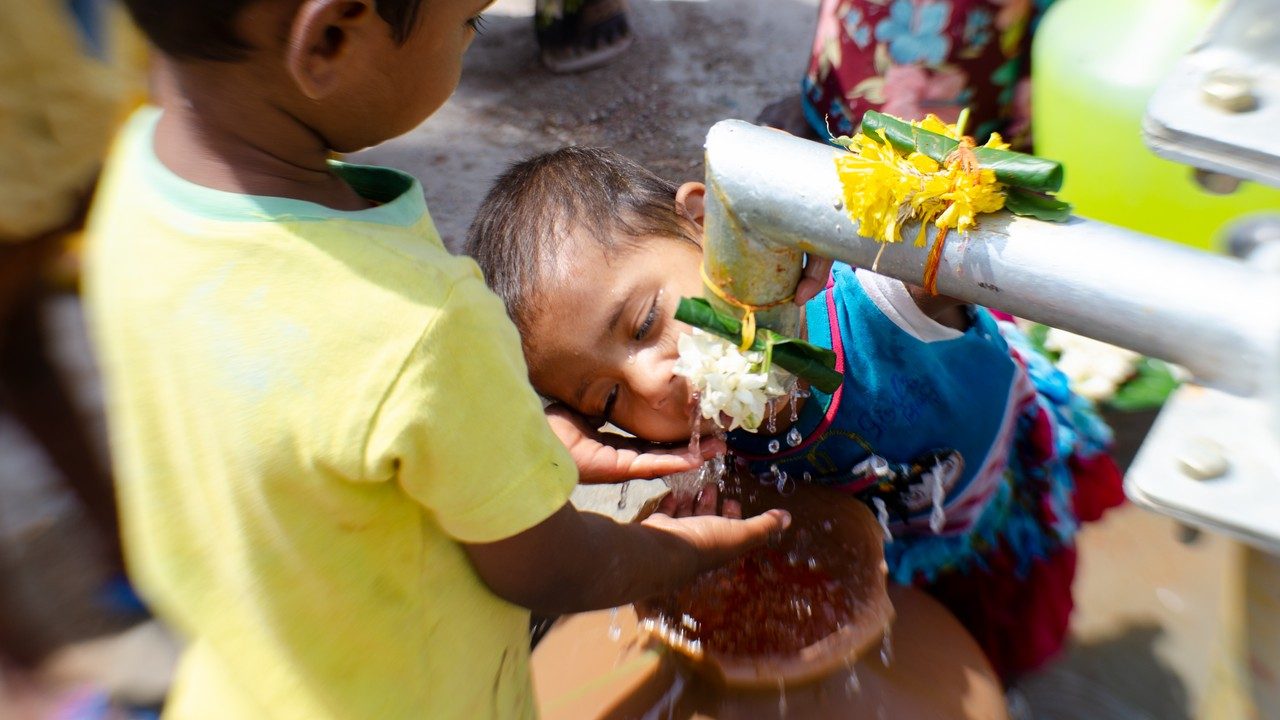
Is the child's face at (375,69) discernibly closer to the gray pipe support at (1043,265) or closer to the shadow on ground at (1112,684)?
the gray pipe support at (1043,265)

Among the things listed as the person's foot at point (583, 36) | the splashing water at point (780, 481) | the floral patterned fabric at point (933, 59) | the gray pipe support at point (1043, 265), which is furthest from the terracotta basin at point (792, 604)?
the person's foot at point (583, 36)

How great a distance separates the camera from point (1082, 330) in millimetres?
694

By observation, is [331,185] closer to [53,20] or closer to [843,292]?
[843,292]

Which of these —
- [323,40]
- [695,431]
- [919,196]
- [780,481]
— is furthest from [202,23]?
[780,481]

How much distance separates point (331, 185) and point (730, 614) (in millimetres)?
903

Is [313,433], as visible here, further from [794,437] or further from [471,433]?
[794,437]

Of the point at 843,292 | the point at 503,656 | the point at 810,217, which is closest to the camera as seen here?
the point at 810,217

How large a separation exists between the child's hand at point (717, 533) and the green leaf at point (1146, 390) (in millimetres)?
1430

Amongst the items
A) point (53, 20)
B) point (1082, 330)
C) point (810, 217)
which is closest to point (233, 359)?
point (810, 217)

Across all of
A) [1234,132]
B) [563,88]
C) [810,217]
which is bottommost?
[563,88]

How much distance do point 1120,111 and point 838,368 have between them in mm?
1087

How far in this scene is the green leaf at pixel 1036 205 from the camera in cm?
74

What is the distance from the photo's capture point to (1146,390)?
2477mm

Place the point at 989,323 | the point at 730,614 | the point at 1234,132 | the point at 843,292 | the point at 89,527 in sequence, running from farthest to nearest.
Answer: the point at 89,527
the point at 989,323
the point at 843,292
the point at 730,614
the point at 1234,132
